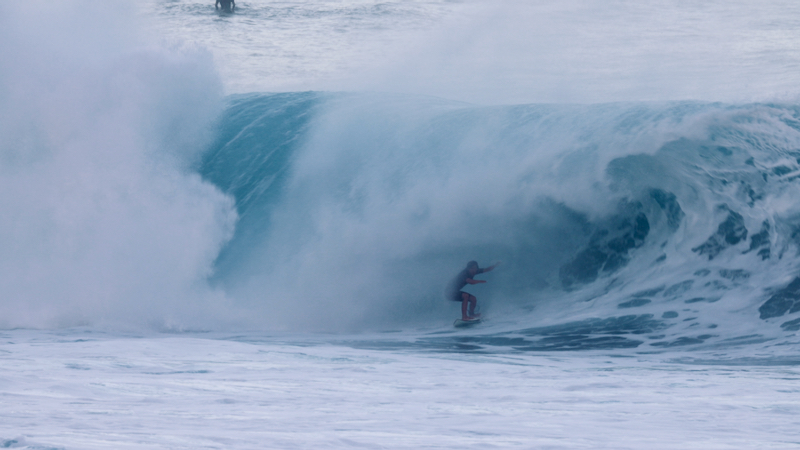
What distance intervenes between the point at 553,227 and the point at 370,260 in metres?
2.27

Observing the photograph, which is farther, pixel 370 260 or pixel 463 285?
pixel 370 260

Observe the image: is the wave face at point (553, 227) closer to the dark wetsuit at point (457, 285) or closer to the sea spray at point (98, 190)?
the dark wetsuit at point (457, 285)

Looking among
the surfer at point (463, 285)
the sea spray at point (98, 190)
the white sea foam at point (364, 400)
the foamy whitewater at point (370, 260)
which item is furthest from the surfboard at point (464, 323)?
the sea spray at point (98, 190)

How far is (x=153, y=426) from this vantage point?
3217mm

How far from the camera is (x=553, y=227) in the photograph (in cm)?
880

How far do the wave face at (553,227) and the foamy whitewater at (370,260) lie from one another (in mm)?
32

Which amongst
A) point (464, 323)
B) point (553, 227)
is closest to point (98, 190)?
point (464, 323)

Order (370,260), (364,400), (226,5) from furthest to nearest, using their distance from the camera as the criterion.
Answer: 1. (226,5)
2. (370,260)
3. (364,400)

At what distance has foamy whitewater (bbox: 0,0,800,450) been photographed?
370 centimetres

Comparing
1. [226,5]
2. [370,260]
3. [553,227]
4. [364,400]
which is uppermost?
[226,5]

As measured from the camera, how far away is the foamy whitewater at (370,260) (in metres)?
3.70

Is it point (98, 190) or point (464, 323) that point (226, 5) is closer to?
point (98, 190)

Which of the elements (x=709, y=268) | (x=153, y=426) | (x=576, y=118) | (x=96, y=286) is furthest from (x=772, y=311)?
(x=96, y=286)

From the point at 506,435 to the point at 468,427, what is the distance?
0.68 feet
